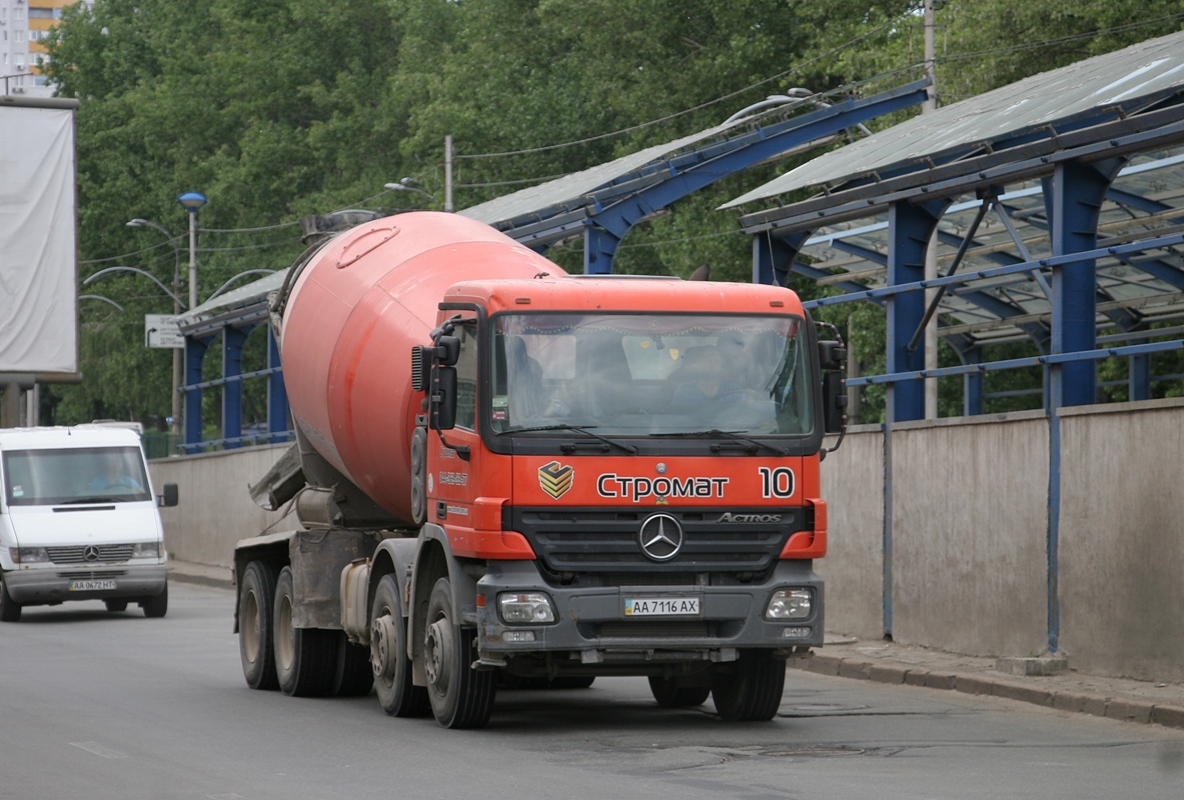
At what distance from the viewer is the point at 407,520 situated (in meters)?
13.6

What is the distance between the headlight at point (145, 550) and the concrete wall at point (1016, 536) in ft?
28.5

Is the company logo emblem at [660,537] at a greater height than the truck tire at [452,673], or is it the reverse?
the company logo emblem at [660,537]

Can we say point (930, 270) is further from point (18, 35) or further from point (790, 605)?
point (18, 35)

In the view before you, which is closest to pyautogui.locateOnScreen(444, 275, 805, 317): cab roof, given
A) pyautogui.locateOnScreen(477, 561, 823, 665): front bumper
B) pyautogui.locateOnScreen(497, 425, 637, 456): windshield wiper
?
pyautogui.locateOnScreen(497, 425, 637, 456): windshield wiper

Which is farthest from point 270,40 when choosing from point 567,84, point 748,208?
point 748,208

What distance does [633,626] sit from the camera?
Result: 11.2m

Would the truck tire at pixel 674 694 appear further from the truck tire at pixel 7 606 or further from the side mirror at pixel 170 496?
the truck tire at pixel 7 606

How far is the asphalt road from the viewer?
9.37m

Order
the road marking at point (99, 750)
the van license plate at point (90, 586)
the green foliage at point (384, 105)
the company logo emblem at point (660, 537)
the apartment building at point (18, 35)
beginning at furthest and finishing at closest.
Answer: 1. the apartment building at point (18, 35)
2. the green foliage at point (384, 105)
3. the van license plate at point (90, 586)
4. the company logo emblem at point (660, 537)
5. the road marking at point (99, 750)

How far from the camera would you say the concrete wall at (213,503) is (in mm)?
34031

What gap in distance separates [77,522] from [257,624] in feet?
30.6

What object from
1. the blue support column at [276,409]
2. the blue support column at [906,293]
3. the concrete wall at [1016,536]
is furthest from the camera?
the blue support column at [276,409]

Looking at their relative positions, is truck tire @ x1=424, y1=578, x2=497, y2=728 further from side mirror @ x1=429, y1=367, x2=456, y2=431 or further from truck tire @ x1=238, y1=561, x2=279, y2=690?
truck tire @ x1=238, y1=561, x2=279, y2=690

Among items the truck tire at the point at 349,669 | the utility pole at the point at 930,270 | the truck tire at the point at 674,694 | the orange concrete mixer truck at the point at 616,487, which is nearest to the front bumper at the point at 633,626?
the orange concrete mixer truck at the point at 616,487
